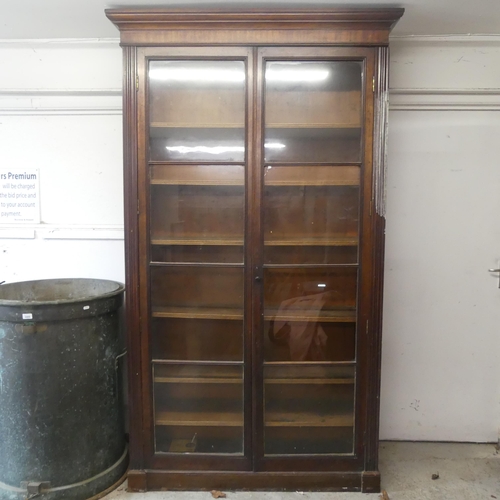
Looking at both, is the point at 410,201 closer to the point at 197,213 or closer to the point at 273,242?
the point at 273,242

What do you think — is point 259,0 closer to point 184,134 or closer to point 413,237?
point 184,134

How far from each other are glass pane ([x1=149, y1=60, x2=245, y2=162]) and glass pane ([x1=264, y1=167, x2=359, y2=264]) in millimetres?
289

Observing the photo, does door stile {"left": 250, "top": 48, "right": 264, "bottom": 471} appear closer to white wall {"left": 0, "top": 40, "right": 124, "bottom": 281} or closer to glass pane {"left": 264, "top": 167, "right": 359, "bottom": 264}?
glass pane {"left": 264, "top": 167, "right": 359, "bottom": 264}

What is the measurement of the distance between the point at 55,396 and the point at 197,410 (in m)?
0.74

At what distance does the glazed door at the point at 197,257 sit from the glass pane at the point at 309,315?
158 mm

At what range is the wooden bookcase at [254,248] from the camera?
1.95 metres

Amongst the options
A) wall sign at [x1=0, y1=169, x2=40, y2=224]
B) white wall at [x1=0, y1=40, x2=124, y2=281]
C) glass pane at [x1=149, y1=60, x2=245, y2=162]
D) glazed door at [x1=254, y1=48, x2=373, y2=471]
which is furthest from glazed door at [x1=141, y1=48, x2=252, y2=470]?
wall sign at [x1=0, y1=169, x2=40, y2=224]

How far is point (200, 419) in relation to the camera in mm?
2164

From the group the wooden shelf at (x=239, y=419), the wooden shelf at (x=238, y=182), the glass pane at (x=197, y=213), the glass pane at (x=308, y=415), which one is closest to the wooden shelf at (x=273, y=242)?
the glass pane at (x=197, y=213)

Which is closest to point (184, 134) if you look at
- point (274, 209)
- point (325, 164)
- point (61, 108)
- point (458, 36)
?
point (274, 209)

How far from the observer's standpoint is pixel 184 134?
207cm

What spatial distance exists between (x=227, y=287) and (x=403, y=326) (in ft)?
3.99

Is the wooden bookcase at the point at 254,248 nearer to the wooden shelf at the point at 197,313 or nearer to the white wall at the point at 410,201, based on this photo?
the wooden shelf at the point at 197,313

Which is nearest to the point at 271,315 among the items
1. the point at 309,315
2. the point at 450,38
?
the point at 309,315
